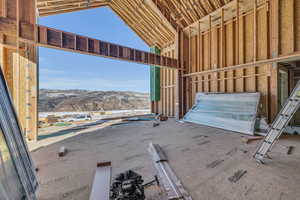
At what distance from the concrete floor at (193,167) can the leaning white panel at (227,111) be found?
178cm

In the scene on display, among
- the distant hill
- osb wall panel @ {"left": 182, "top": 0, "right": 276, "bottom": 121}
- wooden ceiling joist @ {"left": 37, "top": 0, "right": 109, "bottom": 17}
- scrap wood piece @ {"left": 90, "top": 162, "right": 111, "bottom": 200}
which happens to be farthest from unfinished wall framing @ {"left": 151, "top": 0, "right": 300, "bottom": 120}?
the distant hill

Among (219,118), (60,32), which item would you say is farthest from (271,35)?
(60,32)

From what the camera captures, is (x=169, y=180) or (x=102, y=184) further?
(x=169, y=180)

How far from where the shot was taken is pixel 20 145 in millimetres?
2133

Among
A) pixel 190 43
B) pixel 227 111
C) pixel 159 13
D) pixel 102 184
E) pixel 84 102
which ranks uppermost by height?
pixel 159 13

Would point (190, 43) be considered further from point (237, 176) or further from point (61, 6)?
point (237, 176)

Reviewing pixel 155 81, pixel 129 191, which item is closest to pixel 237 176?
pixel 129 191

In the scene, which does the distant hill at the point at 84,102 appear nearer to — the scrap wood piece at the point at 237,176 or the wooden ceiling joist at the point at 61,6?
the wooden ceiling joist at the point at 61,6

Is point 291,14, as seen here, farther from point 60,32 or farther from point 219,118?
point 60,32

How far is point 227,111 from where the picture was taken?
23.4 ft

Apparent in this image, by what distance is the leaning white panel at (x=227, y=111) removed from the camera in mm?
6141

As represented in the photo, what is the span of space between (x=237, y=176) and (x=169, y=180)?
1.40 m

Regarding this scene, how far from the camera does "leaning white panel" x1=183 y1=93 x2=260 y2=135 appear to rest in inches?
242

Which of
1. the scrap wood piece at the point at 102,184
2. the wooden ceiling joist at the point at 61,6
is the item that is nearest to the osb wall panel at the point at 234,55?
the scrap wood piece at the point at 102,184
